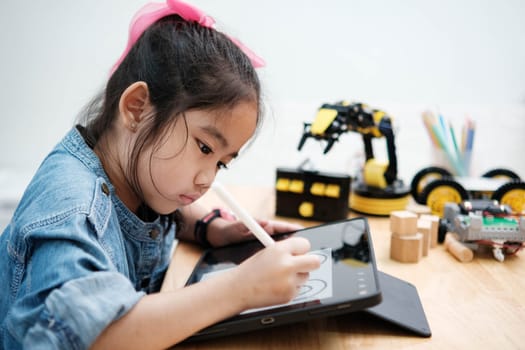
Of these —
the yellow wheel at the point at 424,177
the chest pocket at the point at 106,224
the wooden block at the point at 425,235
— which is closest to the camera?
the chest pocket at the point at 106,224

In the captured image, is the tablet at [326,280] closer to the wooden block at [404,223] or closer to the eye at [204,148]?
the wooden block at [404,223]

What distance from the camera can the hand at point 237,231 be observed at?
0.72 m

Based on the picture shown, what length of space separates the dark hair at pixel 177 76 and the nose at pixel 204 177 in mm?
67

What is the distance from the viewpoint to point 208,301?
43 centimetres

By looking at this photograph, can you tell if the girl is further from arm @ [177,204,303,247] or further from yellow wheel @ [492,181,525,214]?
yellow wheel @ [492,181,525,214]

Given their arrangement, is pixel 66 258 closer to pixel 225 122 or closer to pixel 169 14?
pixel 225 122

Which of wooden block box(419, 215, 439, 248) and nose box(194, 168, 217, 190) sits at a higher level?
nose box(194, 168, 217, 190)

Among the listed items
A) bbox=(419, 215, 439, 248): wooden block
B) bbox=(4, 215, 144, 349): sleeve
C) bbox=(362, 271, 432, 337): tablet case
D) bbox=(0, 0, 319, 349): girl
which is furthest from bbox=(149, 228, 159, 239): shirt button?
bbox=(419, 215, 439, 248): wooden block

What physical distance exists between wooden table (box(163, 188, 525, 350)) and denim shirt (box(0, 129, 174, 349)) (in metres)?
0.10

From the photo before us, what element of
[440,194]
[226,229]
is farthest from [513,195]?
[226,229]

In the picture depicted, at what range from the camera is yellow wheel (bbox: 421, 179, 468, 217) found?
89cm

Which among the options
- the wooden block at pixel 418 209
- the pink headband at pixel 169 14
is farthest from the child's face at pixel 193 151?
the wooden block at pixel 418 209

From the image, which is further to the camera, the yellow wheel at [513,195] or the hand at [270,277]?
the yellow wheel at [513,195]

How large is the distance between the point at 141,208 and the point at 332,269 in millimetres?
303
